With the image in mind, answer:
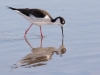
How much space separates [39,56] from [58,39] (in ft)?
3.06

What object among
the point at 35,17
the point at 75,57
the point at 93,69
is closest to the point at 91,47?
the point at 75,57

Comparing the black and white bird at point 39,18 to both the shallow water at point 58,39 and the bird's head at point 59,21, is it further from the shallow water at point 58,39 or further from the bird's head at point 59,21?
the shallow water at point 58,39

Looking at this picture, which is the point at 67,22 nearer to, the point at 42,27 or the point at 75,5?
the point at 42,27

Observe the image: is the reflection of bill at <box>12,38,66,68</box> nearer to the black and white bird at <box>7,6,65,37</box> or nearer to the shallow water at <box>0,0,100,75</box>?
the shallow water at <box>0,0,100,75</box>

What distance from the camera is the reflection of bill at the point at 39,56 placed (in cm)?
602

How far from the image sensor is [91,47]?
268 inches

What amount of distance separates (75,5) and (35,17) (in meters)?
1.89

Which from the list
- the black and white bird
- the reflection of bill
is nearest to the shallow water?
the reflection of bill

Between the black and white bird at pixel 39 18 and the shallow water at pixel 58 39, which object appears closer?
the shallow water at pixel 58 39

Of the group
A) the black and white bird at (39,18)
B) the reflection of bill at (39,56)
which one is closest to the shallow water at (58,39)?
the reflection of bill at (39,56)

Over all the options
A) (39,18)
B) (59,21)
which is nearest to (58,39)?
(59,21)

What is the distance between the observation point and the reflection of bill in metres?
6.02

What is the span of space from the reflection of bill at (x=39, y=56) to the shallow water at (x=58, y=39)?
0.05 metres

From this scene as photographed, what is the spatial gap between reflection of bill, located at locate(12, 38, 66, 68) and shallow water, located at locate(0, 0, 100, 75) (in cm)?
5
